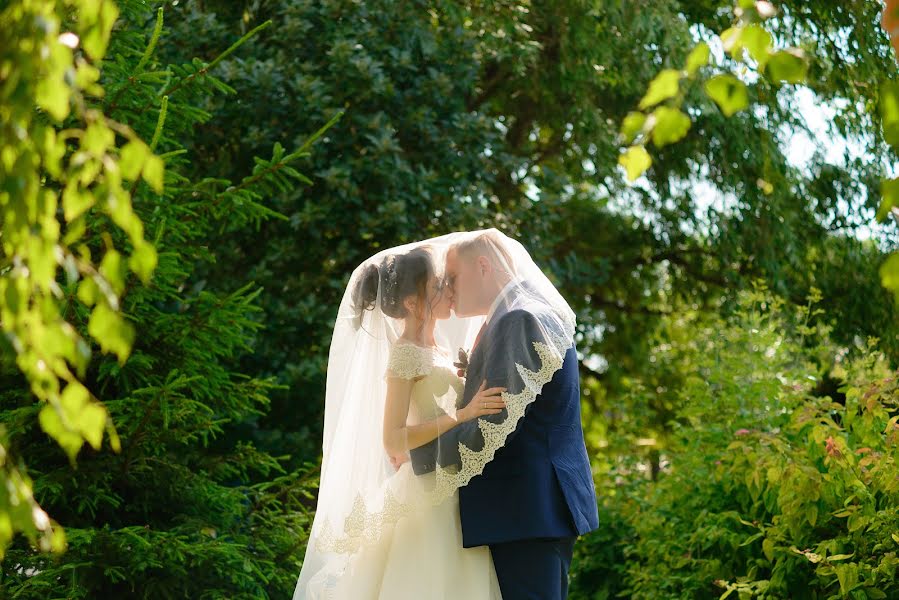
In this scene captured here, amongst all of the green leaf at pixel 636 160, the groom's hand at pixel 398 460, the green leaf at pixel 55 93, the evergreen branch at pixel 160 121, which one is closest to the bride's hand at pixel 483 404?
the groom's hand at pixel 398 460

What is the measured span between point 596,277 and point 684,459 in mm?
2520

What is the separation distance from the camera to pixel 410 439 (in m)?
3.14

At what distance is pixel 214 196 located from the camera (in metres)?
3.94

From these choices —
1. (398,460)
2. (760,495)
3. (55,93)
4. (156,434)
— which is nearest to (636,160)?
(55,93)

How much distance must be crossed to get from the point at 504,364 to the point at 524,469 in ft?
1.04

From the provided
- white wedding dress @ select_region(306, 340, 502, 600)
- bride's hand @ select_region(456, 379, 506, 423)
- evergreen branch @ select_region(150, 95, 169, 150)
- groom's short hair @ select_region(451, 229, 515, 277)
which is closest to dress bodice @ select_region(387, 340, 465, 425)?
white wedding dress @ select_region(306, 340, 502, 600)

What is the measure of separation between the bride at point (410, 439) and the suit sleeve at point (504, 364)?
0.03 metres

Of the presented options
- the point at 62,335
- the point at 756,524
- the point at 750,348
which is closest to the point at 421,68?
the point at 750,348

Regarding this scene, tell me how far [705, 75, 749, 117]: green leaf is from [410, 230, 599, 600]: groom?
1871 millimetres

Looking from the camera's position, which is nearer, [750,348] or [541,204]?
[750,348]

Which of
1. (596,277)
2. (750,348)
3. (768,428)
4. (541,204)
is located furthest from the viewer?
(596,277)

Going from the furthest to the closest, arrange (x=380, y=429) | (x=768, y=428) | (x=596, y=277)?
(x=596, y=277), (x=768, y=428), (x=380, y=429)

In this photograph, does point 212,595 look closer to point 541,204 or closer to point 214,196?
point 214,196

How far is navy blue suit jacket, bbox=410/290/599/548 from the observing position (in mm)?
3039
